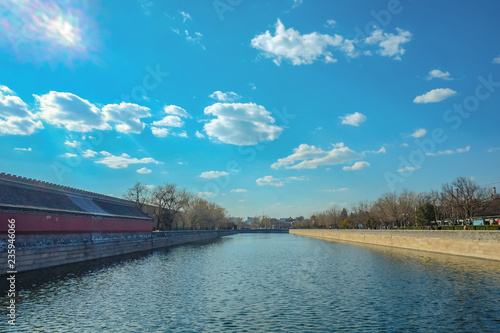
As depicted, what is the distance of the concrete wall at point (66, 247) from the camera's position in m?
27.1

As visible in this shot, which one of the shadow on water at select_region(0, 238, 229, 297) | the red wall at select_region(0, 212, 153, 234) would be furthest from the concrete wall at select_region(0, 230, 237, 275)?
the red wall at select_region(0, 212, 153, 234)

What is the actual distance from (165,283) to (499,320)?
18.4m

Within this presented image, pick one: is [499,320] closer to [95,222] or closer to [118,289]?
[118,289]

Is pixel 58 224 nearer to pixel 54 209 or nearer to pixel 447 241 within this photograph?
pixel 54 209

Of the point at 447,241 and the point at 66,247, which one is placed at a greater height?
the point at 66,247

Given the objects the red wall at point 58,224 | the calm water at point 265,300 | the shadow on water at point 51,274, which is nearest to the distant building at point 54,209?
the red wall at point 58,224

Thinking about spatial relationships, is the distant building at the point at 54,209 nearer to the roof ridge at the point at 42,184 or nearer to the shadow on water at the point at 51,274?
the roof ridge at the point at 42,184

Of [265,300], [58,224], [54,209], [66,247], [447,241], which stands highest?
[54,209]

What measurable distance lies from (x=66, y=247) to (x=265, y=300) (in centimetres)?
2434

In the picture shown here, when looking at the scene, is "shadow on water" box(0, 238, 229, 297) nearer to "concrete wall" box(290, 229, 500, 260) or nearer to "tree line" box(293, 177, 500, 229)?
"concrete wall" box(290, 229, 500, 260)

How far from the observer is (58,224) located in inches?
1383

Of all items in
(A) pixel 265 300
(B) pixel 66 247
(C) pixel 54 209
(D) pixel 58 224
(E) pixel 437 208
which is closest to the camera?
(A) pixel 265 300

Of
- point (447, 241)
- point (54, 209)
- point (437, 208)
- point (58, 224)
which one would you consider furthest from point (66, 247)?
point (437, 208)

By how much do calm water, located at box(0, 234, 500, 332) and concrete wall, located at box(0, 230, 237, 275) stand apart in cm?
208
